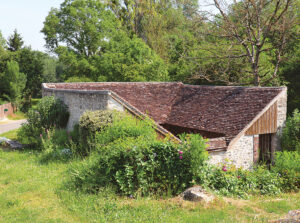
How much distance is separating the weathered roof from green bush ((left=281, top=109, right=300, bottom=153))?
65.4 inches

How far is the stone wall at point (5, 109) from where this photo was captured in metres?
31.6

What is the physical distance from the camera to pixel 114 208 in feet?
24.8

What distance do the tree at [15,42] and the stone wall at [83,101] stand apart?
25681mm

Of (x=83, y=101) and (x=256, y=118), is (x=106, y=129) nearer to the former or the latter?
(x=83, y=101)

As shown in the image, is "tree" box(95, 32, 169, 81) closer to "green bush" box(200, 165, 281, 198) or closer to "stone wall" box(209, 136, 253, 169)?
"stone wall" box(209, 136, 253, 169)

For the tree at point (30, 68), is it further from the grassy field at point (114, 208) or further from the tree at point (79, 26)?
the grassy field at point (114, 208)

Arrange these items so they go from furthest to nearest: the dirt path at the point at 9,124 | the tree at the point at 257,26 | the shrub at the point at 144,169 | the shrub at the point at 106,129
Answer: the dirt path at the point at 9,124, the tree at the point at 257,26, the shrub at the point at 106,129, the shrub at the point at 144,169

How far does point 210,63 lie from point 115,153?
18997 millimetres

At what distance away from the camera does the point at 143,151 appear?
344 inches

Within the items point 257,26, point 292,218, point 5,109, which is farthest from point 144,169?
point 5,109

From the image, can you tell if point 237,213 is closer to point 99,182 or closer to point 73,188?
point 99,182

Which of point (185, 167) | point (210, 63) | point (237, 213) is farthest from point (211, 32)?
point (237, 213)

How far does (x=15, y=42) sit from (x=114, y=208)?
4010 centimetres

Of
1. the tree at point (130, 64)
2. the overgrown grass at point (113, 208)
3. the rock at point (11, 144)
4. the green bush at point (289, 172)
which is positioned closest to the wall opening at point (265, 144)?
the green bush at point (289, 172)
